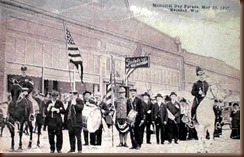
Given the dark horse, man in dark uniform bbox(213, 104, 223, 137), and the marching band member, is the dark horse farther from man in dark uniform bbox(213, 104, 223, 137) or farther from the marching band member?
the marching band member

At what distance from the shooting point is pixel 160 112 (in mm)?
4504

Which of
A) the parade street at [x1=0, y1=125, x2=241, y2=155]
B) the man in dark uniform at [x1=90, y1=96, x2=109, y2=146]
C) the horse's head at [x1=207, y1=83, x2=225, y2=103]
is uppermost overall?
the horse's head at [x1=207, y1=83, x2=225, y2=103]

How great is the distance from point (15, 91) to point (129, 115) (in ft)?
3.96

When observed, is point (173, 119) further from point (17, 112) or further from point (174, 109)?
point (17, 112)

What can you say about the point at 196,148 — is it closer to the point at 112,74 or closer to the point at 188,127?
the point at 188,127

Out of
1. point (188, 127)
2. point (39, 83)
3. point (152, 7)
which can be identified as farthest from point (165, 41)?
point (39, 83)

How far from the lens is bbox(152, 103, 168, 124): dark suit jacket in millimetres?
4496

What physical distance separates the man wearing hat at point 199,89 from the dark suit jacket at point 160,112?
29cm

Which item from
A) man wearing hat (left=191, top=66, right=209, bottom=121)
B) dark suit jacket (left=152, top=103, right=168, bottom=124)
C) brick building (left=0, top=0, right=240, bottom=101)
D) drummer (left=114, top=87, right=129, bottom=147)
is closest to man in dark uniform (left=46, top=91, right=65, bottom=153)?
brick building (left=0, top=0, right=240, bottom=101)

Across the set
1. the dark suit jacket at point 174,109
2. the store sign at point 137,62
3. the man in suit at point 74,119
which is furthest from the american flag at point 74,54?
the dark suit jacket at point 174,109

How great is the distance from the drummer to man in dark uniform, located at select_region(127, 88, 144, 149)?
0.05 m

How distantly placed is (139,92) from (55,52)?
97cm

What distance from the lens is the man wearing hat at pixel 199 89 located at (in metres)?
4.50

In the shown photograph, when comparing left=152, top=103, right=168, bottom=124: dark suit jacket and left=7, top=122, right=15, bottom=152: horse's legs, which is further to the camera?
left=152, top=103, right=168, bottom=124: dark suit jacket
